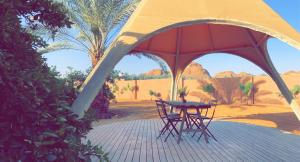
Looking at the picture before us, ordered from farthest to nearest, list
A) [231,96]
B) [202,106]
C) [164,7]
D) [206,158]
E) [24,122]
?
[231,96] < [202,106] < [164,7] < [206,158] < [24,122]

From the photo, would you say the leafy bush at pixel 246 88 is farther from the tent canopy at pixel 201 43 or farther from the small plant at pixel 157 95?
the tent canopy at pixel 201 43

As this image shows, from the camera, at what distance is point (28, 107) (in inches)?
91.2

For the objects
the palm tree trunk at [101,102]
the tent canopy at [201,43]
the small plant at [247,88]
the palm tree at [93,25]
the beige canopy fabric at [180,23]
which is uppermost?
the palm tree at [93,25]

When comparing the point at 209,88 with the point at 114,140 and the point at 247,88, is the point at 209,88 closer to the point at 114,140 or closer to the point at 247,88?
the point at 247,88

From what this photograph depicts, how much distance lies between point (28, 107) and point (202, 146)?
4526 mm

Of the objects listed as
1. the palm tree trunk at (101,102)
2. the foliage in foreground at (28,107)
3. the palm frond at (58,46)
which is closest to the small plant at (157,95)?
the palm tree trunk at (101,102)

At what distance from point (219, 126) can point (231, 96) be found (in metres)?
11.5

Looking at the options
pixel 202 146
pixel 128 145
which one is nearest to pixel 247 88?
pixel 202 146

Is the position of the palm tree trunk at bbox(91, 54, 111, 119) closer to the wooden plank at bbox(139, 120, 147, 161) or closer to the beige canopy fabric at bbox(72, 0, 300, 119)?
the wooden plank at bbox(139, 120, 147, 161)

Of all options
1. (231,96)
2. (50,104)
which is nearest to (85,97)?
(50,104)

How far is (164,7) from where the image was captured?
5852mm

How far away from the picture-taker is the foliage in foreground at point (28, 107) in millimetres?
2223

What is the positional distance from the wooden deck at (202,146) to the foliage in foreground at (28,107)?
8.28 ft

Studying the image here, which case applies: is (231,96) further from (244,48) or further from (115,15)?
(115,15)
